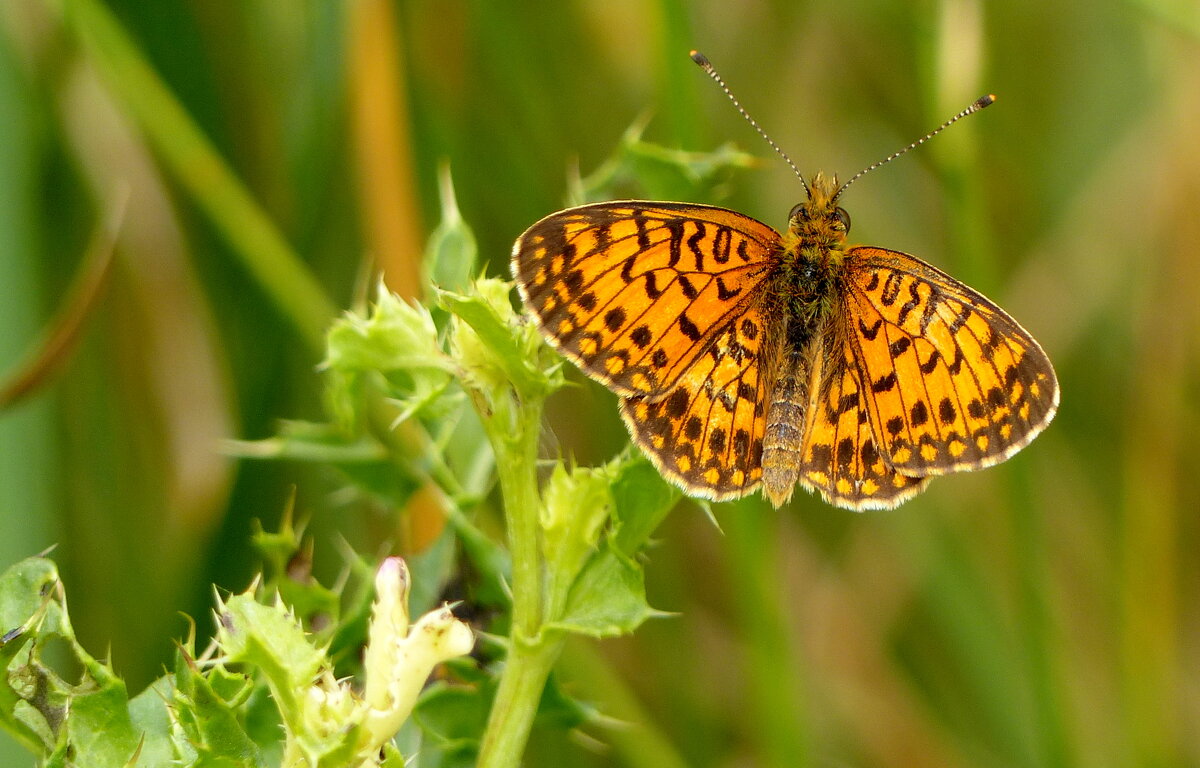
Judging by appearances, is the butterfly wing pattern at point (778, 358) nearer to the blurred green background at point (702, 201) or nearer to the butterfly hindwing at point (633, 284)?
the butterfly hindwing at point (633, 284)

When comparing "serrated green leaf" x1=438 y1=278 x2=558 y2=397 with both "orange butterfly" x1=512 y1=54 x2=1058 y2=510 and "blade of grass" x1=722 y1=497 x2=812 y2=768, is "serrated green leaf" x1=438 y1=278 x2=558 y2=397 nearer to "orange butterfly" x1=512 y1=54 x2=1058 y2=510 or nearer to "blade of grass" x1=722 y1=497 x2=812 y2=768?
"orange butterfly" x1=512 y1=54 x2=1058 y2=510

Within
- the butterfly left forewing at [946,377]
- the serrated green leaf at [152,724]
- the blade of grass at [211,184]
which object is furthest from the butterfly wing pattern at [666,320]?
the blade of grass at [211,184]

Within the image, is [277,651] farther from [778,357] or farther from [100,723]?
[778,357]

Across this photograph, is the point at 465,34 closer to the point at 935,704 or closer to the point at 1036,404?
the point at 1036,404

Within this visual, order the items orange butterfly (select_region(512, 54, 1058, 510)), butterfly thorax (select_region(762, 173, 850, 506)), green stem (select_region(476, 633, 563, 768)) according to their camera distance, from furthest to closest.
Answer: butterfly thorax (select_region(762, 173, 850, 506)) → orange butterfly (select_region(512, 54, 1058, 510)) → green stem (select_region(476, 633, 563, 768))

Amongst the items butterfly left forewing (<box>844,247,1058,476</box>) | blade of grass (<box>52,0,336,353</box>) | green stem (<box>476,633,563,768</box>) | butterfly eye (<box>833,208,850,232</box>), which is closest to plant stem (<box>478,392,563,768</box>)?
green stem (<box>476,633,563,768</box>)

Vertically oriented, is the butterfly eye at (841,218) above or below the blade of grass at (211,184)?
above

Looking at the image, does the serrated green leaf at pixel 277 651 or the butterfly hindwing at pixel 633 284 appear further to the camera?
the butterfly hindwing at pixel 633 284

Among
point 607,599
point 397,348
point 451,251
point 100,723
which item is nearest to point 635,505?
point 607,599
